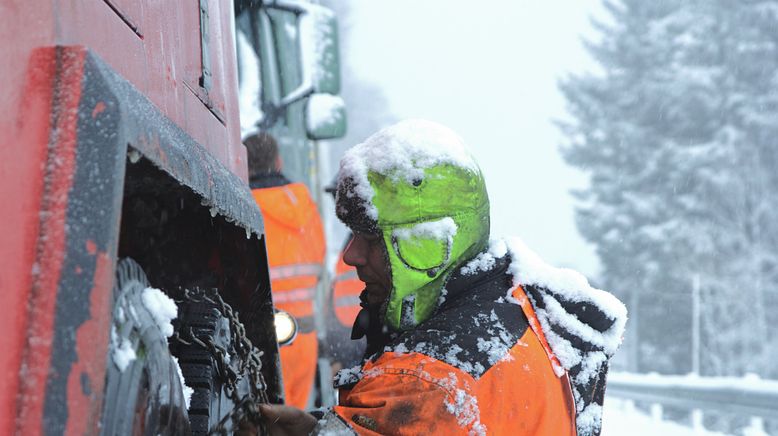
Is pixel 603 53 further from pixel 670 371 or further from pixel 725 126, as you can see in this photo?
pixel 670 371

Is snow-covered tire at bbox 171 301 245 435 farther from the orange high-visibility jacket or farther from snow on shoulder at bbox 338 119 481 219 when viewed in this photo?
snow on shoulder at bbox 338 119 481 219

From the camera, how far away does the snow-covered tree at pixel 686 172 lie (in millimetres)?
26812

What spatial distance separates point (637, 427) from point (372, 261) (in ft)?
34.8

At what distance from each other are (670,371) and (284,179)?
26964 millimetres

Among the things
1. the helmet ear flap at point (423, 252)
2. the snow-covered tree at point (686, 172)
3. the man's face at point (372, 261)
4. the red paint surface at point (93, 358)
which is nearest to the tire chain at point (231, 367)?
the man's face at point (372, 261)

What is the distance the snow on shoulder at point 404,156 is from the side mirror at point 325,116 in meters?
1.48

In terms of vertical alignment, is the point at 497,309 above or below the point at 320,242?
below

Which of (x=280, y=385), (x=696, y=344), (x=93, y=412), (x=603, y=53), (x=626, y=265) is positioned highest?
(x=603, y=53)

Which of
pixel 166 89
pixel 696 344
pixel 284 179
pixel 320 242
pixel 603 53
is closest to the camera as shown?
pixel 166 89

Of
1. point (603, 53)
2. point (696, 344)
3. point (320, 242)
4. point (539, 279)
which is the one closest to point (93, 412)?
point (539, 279)

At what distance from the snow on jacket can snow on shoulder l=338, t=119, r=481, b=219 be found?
0.87 feet

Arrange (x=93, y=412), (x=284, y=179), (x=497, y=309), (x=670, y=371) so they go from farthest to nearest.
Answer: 1. (x=670, y=371)
2. (x=284, y=179)
3. (x=497, y=309)
4. (x=93, y=412)

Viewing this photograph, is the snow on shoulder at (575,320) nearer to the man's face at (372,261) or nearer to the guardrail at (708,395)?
the man's face at (372,261)

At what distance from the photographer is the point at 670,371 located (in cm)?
3009
